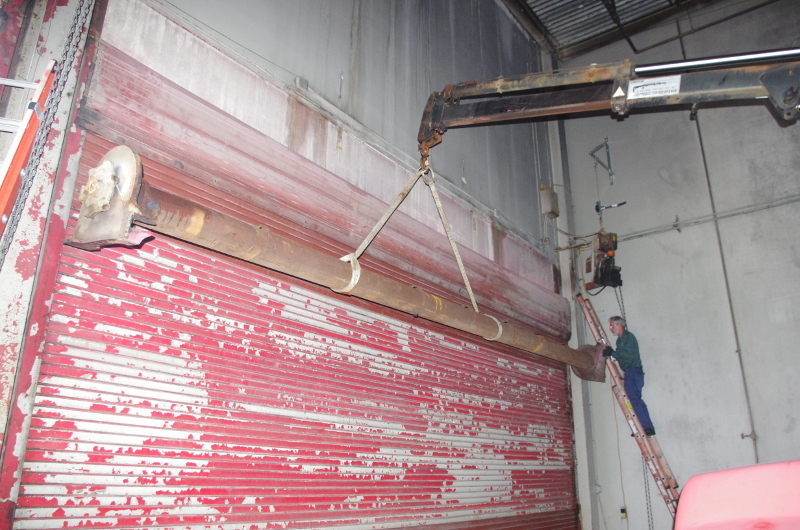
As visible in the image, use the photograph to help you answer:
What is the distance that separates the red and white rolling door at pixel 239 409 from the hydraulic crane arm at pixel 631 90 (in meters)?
2.16

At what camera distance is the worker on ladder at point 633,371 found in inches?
302

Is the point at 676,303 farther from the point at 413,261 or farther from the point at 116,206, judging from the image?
the point at 116,206

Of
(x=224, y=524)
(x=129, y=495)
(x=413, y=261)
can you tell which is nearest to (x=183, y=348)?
(x=129, y=495)

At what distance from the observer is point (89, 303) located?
324 centimetres

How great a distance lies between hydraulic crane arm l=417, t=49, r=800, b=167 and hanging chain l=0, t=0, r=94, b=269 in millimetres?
3008

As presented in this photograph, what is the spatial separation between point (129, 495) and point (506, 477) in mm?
4607

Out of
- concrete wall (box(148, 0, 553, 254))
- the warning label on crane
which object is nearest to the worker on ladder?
concrete wall (box(148, 0, 553, 254))

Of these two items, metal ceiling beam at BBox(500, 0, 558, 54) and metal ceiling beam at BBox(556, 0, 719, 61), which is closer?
metal ceiling beam at BBox(556, 0, 719, 61)

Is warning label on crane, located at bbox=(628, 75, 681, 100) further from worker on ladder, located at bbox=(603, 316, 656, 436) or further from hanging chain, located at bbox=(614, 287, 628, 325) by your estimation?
hanging chain, located at bbox=(614, 287, 628, 325)

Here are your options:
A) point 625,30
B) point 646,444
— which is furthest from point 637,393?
point 625,30

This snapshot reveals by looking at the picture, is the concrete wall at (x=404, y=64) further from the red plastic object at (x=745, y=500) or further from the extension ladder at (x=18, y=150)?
the red plastic object at (x=745, y=500)

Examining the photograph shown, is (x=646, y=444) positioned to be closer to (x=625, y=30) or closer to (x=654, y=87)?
(x=654, y=87)

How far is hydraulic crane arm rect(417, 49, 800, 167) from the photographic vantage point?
15.8 feet

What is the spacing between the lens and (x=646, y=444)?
7531 millimetres
